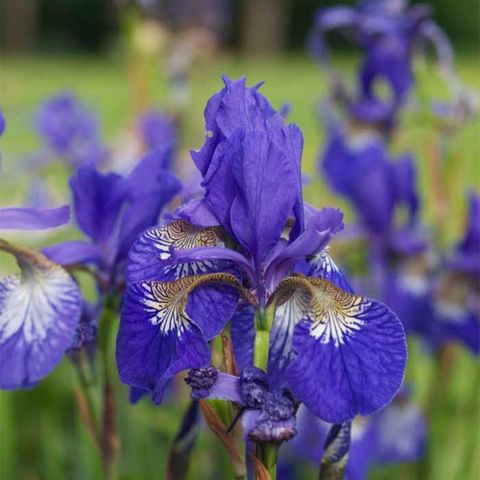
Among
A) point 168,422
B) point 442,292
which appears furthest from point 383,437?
point 168,422

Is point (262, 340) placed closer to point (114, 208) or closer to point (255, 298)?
point (255, 298)

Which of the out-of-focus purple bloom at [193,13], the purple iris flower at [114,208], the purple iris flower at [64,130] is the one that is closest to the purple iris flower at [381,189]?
the purple iris flower at [114,208]

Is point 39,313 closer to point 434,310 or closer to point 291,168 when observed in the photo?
point 291,168

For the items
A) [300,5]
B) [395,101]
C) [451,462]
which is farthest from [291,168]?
[300,5]

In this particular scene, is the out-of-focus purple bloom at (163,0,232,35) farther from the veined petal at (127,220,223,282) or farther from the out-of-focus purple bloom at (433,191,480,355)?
the veined petal at (127,220,223,282)

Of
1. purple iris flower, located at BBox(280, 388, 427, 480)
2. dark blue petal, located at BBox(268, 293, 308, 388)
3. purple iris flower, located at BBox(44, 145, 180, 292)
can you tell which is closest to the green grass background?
purple iris flower, located at BBox(280, 388, 427, 480)
